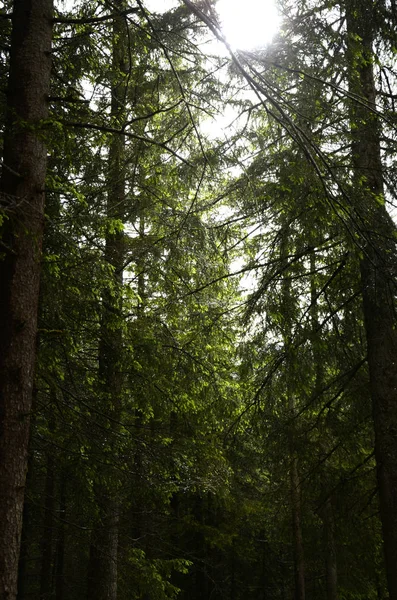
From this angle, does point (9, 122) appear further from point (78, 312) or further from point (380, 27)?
point (380, 27)

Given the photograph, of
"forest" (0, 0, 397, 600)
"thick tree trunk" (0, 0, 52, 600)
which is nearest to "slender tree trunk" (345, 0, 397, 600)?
"forest" (0, 0, 397, 600)

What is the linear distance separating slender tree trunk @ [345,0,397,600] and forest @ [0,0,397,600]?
1.0 inches

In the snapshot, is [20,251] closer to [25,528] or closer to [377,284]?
[377,284]

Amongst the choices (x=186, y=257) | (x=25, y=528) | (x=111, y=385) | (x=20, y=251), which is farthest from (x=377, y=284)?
(x=25, y=528)

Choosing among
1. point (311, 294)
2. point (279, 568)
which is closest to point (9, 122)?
point (311, 294)

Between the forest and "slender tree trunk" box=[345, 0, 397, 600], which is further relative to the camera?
"slender tree trunk" box=[345, 0, 397, 600]

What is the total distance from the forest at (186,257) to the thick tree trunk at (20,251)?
0.05 ft

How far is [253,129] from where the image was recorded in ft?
20.9

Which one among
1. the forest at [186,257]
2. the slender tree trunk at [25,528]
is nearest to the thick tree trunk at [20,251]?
the forest at [186,257]

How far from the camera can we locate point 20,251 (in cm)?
370

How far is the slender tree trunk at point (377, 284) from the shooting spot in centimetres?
522

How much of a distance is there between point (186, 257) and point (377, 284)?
2872mm

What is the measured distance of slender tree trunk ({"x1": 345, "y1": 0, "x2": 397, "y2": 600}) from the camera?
5223mm

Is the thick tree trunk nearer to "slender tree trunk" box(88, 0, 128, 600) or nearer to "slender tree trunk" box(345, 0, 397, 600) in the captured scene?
"slender tree trunk" box(88, 0, 128, 600)
